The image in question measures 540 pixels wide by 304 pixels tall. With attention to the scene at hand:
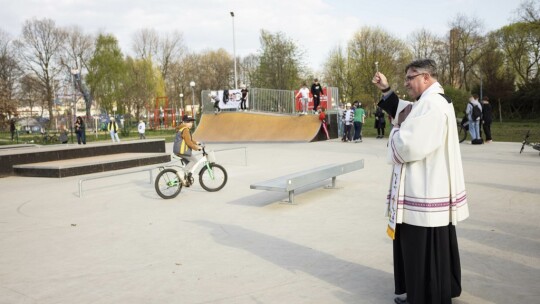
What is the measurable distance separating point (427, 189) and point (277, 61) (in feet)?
132

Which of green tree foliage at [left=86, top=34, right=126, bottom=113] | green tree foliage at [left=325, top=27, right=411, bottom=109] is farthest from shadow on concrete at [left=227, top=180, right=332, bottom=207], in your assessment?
green tree foliage at [left=86, top=34, right=126, bottom=113]

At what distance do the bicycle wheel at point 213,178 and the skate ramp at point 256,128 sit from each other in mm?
13756

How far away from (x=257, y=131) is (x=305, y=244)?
69.1 ft

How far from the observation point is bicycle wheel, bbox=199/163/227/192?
9.79 m

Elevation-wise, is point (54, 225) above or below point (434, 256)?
below

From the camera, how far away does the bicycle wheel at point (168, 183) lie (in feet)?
30.0

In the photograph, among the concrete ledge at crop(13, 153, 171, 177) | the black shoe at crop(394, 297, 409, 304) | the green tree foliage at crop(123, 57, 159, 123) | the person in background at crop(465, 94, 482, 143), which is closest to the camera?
the black shoe at crop(394, 297, 409, 304)

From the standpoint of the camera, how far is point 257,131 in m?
26.6

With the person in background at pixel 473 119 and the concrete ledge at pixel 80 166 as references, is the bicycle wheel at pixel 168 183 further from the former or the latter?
the person in background at pixel 473 119

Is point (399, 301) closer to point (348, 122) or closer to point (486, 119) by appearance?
point (486, 119)

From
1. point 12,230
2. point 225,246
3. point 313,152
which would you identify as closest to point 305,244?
point 225,246

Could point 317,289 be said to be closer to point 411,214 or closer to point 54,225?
point 411,214

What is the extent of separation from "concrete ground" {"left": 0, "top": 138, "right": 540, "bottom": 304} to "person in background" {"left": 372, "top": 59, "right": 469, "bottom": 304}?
0.53m

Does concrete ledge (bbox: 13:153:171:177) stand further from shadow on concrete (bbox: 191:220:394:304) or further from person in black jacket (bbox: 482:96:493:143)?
person in black jacket (bbox: 482:96:493:143)
